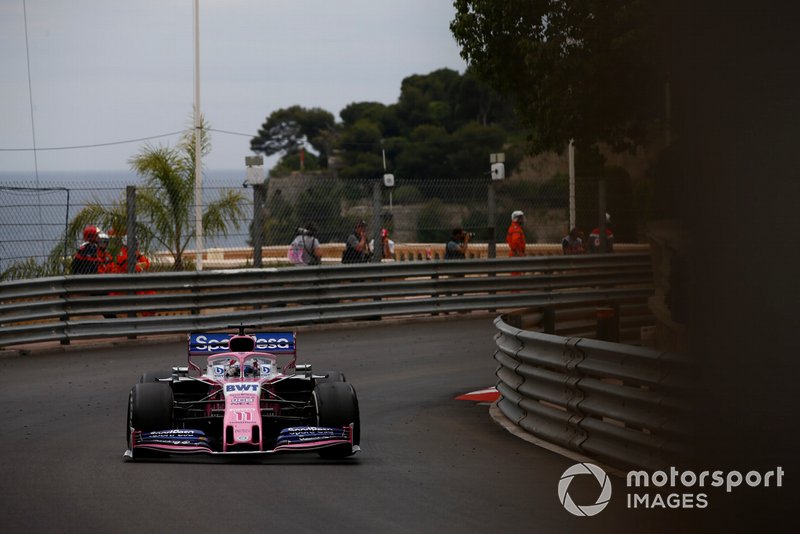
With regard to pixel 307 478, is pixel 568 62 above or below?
above

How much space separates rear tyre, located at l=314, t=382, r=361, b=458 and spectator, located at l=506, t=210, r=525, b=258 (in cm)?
1248

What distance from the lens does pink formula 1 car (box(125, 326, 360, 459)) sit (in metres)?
8.61

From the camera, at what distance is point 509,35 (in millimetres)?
19188

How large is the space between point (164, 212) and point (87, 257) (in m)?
2.99

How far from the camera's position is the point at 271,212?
18.4m

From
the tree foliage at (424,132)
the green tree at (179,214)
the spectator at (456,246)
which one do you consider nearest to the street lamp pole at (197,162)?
the green tree at (179,214)

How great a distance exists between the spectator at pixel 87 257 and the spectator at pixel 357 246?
435 centimetres

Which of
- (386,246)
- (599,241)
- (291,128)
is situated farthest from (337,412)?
(291,128)

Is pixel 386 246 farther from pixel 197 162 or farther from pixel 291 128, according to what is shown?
pixel 291 128

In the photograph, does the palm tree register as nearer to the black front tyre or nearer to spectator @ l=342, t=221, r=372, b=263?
spectator @ l=342, t=221, r=372, b=263

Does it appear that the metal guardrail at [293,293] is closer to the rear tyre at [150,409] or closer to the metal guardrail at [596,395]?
the metal guardrail at [596,395]

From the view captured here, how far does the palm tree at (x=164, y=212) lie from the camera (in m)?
18.3

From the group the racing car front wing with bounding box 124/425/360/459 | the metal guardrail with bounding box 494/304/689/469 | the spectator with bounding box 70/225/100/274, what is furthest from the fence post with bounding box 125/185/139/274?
the racing car front wing with bounding box 124/425/360/459

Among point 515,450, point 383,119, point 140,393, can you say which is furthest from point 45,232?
point 383,119
